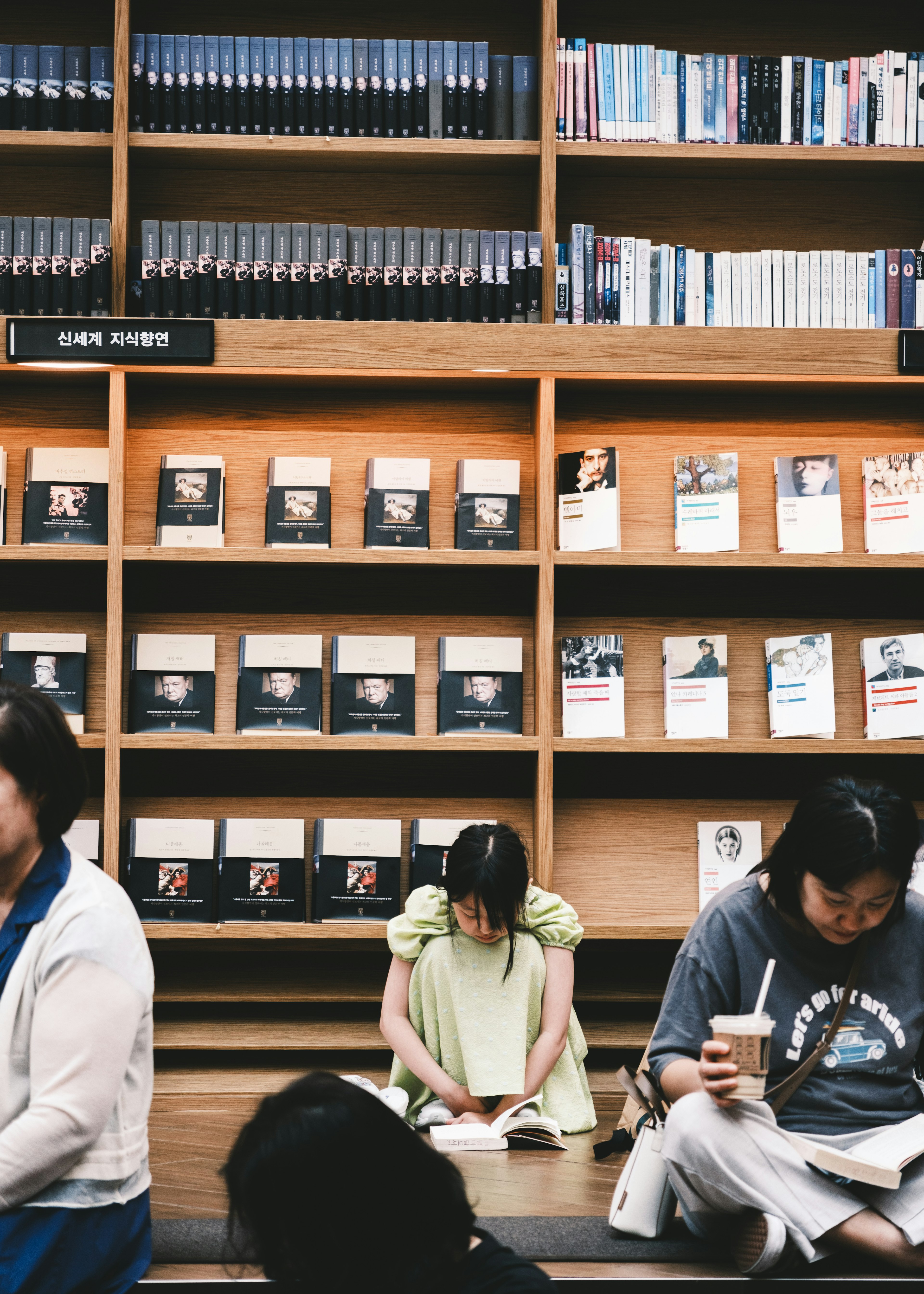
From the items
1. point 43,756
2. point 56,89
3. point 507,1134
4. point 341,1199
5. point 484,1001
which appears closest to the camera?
point 341,1199

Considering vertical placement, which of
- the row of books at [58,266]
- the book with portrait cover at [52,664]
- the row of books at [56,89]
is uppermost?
the row of books at [56,89]

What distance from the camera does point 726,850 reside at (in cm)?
307

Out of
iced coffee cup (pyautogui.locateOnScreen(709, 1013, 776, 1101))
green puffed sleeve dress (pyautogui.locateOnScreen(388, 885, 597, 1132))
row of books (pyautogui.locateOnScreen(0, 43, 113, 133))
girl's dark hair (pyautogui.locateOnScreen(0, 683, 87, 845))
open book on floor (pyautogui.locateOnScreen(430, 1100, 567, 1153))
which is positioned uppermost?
row of books (pyautogui.locateOnScreen(0, 43, 113, 133))

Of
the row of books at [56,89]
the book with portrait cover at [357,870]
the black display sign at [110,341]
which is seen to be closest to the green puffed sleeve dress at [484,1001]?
the book with portrait cover at [357,870]

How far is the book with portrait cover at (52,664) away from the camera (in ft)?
9.73

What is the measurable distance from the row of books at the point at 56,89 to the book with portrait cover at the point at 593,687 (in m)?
1.93

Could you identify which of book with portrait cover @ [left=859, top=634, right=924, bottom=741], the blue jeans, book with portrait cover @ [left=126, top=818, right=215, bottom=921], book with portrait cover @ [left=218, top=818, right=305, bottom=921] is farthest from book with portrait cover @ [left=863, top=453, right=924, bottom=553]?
the blue jeans

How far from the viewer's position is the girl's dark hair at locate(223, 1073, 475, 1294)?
0.92 m

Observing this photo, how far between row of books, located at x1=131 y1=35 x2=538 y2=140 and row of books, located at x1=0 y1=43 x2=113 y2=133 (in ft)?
0.28

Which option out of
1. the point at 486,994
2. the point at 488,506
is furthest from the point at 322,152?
the point at 486,994

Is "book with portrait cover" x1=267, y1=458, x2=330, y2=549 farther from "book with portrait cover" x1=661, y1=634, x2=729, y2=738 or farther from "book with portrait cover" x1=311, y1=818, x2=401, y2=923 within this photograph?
"book with portrait cover" x1=661, y1=634, x2=729, y2=738

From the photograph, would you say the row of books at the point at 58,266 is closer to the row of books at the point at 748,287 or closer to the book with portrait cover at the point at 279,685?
the book with portrait cover at the point at 279,685

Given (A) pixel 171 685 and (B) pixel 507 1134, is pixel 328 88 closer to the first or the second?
(A) pixel 171 685

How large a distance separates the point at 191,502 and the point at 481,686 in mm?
956
